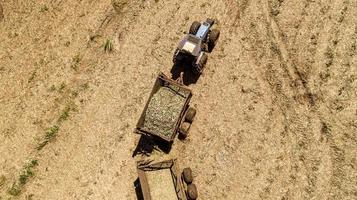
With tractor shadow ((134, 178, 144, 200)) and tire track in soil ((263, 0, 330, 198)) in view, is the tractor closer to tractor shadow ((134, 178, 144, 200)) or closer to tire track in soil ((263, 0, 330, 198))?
tire track in soil ((263, 0, 330, 198))

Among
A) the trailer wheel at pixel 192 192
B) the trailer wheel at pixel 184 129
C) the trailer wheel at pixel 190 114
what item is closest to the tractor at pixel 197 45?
the trailer wheel at pixel 190 114

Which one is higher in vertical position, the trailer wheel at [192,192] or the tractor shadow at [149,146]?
the tractor shadow at [149,146]

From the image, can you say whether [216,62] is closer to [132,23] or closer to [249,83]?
[249,83]

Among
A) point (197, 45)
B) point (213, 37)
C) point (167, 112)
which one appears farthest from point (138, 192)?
point (213, 37)

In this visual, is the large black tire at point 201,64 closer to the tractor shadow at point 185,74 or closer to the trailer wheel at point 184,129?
the tractor shadow at point 185,74

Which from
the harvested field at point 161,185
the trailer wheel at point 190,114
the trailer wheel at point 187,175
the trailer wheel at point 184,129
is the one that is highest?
the trailer wheel at point 190,114

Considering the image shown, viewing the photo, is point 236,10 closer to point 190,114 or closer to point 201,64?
point 201,64
